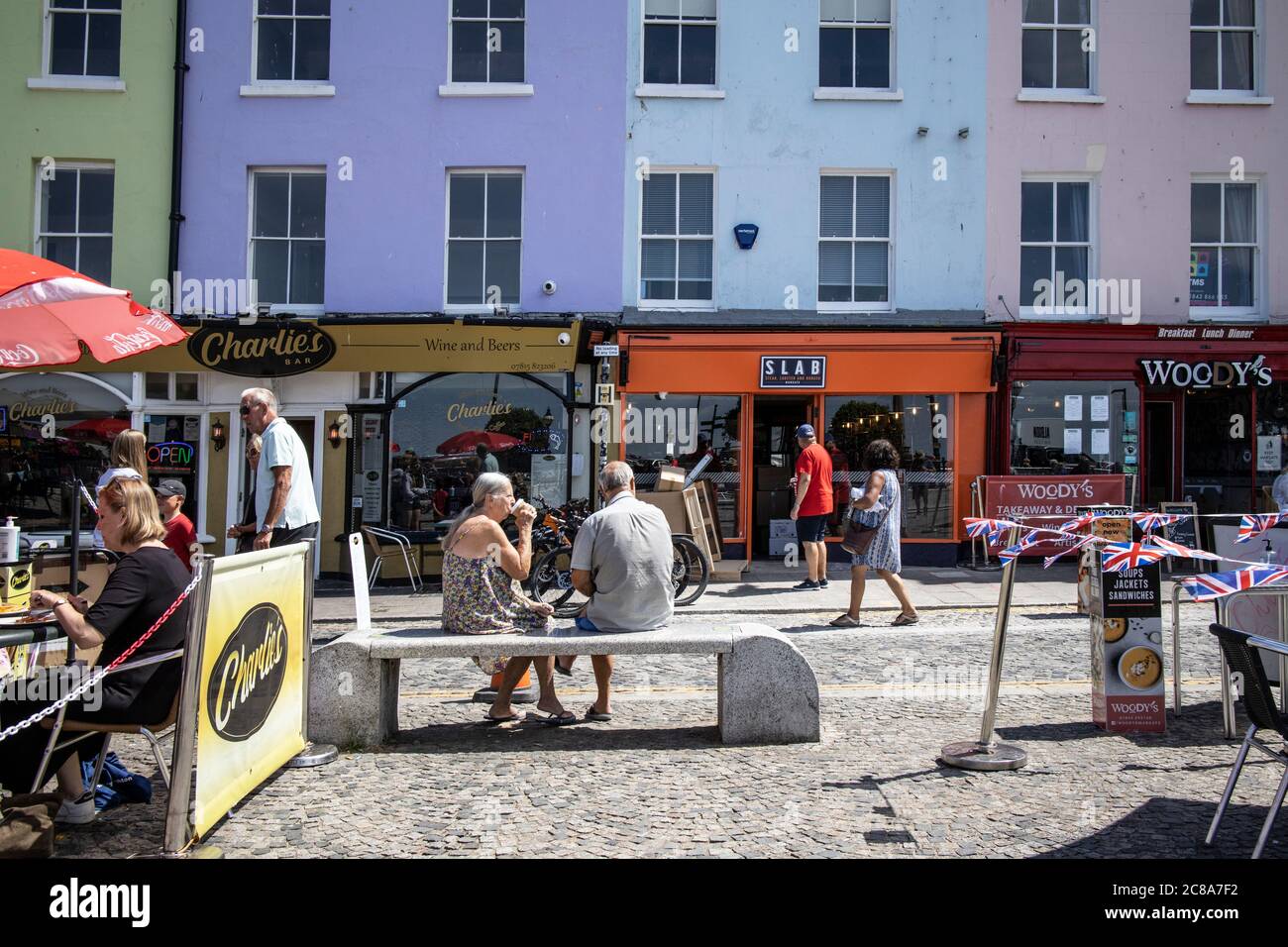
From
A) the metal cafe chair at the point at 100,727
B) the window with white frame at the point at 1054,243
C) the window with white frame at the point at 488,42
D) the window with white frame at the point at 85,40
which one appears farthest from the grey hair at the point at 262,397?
the window with white frame at the point at 1054,243

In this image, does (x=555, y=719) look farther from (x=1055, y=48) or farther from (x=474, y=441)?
(x=1055, y=48)

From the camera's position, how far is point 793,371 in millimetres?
14125

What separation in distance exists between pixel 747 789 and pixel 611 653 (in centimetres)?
112

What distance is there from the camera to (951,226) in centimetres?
1454

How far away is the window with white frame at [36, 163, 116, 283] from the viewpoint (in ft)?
47.5

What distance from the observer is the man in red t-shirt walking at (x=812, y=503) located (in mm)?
11711

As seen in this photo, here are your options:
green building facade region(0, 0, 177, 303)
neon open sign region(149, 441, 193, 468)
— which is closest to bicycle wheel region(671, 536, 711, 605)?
neon open sign region(149, 441, 193, 468)

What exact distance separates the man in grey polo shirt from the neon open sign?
10603 mm

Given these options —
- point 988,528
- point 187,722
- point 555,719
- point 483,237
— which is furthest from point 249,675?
point 483,237

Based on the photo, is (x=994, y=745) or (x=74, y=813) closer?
(x=74, y=813)

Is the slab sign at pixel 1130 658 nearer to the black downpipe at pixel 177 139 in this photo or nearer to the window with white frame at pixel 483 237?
the window with white frame at pixel 483 237

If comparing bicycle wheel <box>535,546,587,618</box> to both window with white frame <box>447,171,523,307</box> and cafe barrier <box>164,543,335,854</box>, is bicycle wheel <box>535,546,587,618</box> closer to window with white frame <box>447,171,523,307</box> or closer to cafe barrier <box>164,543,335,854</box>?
window with white frame <box>447,171,523,307</box>
